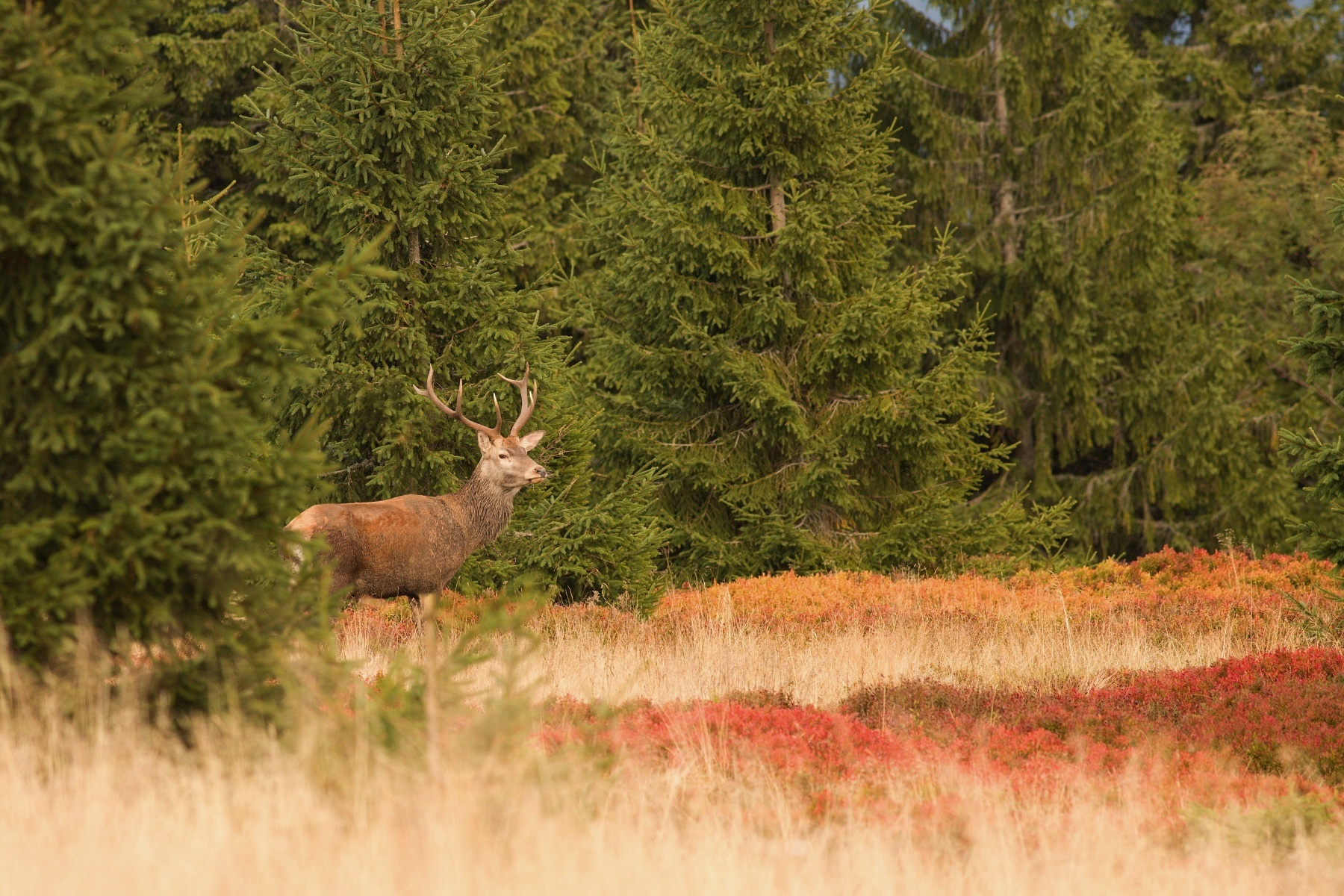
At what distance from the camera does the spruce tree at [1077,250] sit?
72.3 feet

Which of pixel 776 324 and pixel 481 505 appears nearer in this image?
pixel 481 505

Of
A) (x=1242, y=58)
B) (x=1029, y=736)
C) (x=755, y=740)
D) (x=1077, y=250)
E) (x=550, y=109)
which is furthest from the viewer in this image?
(x=1242, y=58)

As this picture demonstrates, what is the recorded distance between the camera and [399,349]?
1138 centimetres

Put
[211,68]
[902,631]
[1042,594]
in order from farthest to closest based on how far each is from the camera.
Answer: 1. [211,68]
2. [1042,594]
3. [902,631]

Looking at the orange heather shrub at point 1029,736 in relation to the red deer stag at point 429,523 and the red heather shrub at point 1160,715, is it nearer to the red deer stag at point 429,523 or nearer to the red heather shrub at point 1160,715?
the red heather shrub at point 1160,715

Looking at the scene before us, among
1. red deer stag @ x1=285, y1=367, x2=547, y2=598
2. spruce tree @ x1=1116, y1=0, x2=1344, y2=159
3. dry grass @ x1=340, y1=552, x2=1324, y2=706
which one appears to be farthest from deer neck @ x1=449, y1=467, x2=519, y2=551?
spruce tree @ x1=1116, y1=0, x2=1344, y2=159

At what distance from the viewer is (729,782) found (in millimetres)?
6172

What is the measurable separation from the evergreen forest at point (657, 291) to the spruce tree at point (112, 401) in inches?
0.8

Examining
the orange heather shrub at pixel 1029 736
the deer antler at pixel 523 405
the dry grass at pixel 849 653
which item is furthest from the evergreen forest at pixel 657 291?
the dry grass at pixel 849 653

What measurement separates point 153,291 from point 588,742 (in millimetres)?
2583

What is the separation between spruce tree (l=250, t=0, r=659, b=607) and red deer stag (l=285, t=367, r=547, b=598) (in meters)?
0.61

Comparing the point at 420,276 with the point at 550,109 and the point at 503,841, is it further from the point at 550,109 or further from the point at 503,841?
the point at 550,109

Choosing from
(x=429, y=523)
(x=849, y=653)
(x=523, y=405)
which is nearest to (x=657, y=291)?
(x=523, y=405)

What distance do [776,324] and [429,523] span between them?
7.10m
